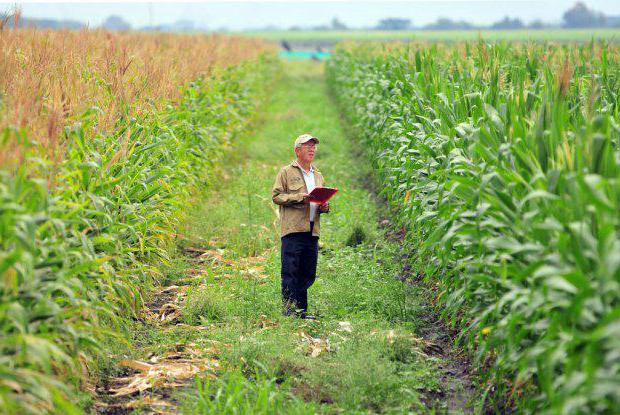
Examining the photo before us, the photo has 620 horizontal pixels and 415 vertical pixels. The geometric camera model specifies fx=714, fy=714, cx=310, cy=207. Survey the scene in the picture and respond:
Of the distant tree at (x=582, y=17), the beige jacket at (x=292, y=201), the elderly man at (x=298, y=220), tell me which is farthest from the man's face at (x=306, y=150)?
the distant tree at (x=582, y=17)

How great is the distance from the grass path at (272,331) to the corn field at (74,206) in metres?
0.48

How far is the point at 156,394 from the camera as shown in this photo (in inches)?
213

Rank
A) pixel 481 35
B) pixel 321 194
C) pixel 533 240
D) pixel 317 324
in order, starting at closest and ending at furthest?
pixel 533 240 < pixel 321 194 < pixel 317 324 < pixel 481 35

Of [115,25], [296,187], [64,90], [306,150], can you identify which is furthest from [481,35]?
[115,25]

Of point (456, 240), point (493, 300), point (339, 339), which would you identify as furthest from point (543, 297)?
point (339, 339)

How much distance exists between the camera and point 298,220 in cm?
684

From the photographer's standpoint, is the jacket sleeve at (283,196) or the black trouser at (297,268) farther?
the black trouser at (297,268)

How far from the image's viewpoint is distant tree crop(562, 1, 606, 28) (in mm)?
129250

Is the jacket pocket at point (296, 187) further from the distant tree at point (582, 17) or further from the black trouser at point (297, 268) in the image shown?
the distant tree at point (582, 17)

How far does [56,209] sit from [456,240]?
3188mm

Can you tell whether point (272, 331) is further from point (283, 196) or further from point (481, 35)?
point (481, 35)

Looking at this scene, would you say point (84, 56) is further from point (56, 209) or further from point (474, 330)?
point (474, 330)

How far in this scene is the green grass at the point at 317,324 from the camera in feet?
17.0

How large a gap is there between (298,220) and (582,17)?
143m
